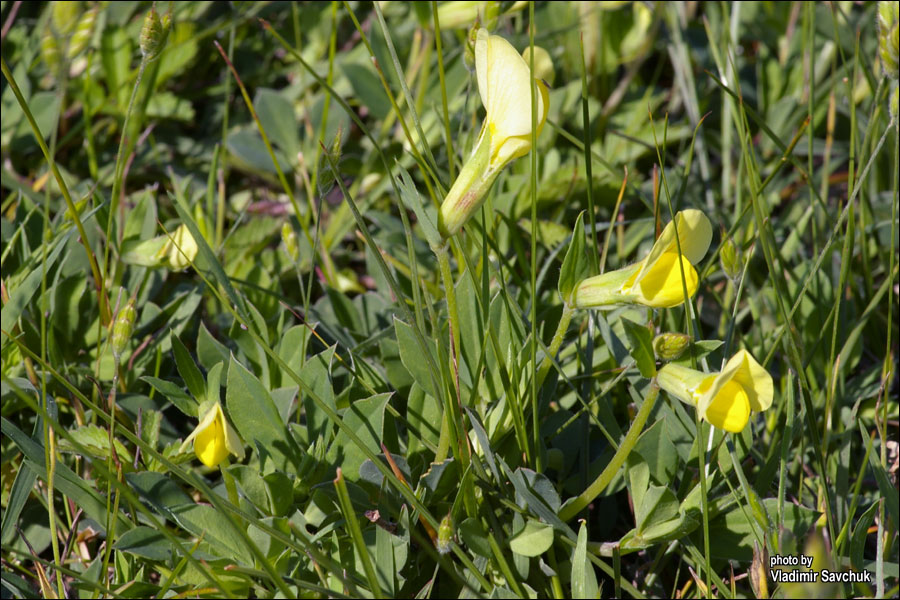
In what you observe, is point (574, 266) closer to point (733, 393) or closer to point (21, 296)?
point (733, 393)

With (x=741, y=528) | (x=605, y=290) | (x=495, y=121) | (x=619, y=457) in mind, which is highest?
(x=495, y=121)

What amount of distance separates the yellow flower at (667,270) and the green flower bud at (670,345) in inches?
1.6

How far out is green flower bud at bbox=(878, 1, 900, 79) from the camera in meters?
1.27

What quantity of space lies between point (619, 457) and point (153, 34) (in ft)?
2.76

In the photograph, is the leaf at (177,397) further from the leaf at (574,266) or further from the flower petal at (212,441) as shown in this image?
the leaf at (574,266)

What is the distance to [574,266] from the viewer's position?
1.05 metres

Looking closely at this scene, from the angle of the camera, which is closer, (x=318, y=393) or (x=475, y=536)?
(x=475, y=536)

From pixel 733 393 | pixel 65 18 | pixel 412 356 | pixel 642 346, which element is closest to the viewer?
pixel 733 393

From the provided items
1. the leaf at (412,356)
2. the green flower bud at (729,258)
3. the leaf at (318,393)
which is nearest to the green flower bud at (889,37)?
the green flower bud at (729,258)

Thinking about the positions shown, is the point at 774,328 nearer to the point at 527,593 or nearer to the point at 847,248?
the point at 847,248

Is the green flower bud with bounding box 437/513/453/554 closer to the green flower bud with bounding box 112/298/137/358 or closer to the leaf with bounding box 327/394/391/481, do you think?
the leaf with bounding box 327/394/391/481

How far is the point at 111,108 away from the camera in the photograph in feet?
6.85

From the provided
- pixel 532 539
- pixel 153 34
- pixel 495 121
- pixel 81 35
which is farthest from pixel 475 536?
pixel 81 35

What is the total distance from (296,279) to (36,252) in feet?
1.69
